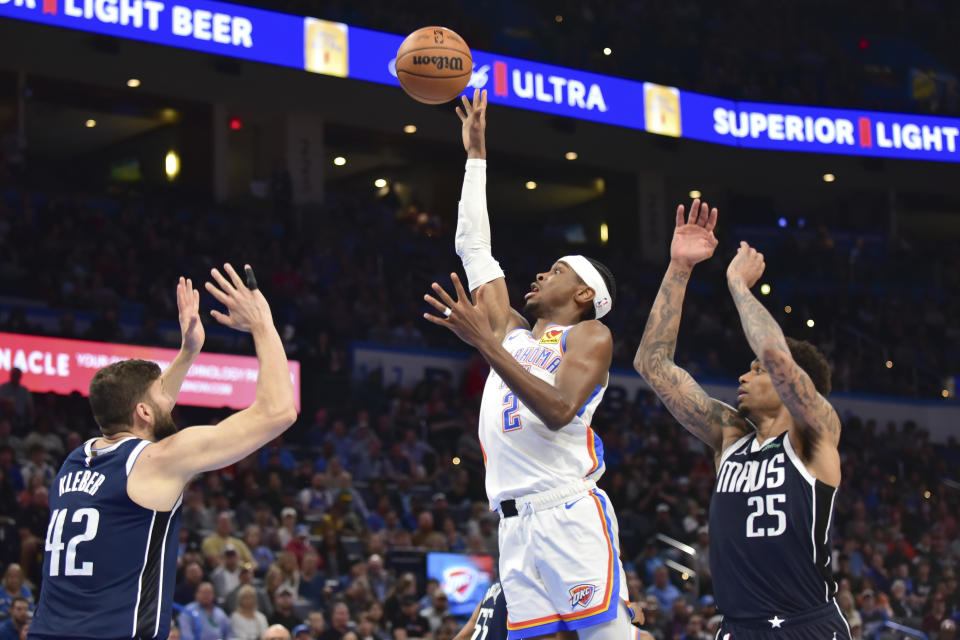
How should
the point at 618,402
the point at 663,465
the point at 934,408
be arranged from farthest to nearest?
1. the point at 934,408
2. the point at 618,402
3. the point at 663,465

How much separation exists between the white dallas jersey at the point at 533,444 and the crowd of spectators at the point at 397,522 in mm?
6111

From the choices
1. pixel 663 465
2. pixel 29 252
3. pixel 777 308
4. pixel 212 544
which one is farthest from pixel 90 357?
pixel 777 308

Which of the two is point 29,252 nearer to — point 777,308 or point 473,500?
point 473,500

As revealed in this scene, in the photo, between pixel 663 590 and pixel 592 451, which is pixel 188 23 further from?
pixel 592 451

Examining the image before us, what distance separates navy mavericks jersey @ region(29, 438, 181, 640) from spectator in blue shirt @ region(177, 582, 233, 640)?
259 inches

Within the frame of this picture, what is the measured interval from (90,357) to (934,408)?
15631 millimetres

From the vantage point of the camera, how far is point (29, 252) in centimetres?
1593

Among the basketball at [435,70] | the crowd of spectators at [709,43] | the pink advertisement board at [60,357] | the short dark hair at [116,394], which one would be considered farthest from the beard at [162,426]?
the crowd of spectators at [709,43]

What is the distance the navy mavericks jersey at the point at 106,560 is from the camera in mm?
3904

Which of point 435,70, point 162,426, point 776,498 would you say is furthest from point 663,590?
point 162,426

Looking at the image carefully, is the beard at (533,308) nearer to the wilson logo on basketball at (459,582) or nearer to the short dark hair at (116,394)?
the short dark hair at (116,394)

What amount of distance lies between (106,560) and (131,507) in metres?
0.19

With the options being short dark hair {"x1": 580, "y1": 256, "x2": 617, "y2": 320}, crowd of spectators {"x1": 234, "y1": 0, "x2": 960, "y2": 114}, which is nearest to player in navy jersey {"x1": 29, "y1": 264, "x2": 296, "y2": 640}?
short dark hair {"x1": 580, "y1": 256, "x2": 617, "y2": 320}

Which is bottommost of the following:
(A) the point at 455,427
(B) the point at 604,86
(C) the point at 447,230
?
(A) the point at 455,427
